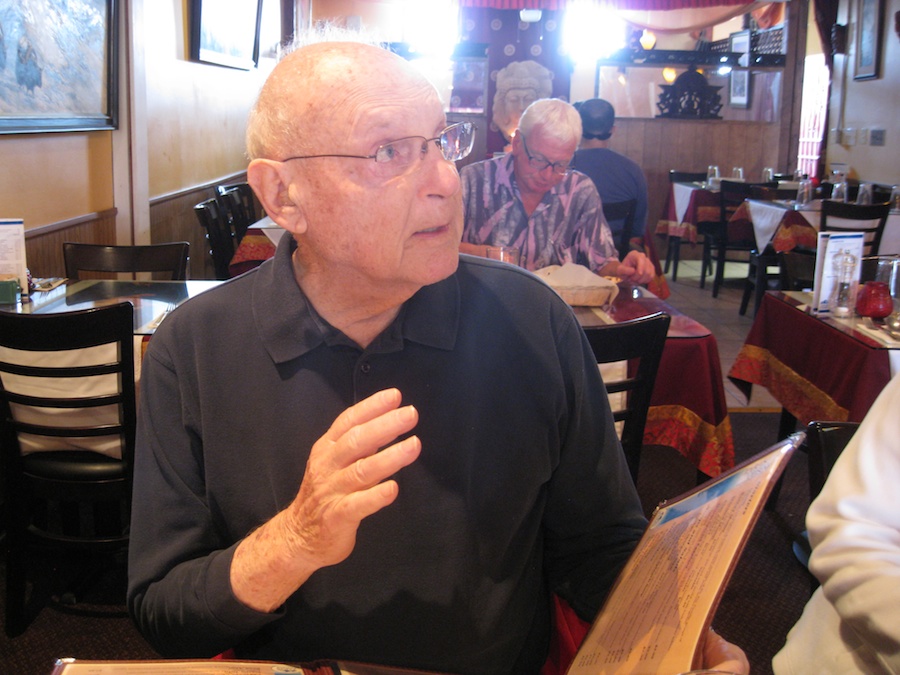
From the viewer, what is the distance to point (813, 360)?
2.86 m

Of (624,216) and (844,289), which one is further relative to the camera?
(624,216)

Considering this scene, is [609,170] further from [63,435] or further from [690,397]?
[63,435]

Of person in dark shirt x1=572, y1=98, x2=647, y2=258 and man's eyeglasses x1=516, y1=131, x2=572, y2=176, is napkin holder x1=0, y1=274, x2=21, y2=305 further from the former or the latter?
person in dark shirt x1=572, y1=98, x2=647, y2=258

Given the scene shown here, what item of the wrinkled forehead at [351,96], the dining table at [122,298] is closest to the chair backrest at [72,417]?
the dining table at [122,298]

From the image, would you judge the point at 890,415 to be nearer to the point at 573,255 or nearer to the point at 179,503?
the point at 179,503

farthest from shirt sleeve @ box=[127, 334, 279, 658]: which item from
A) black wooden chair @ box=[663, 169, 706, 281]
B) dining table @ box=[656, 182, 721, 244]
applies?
black wooden chair @ box=[663, 169, 706, 281]

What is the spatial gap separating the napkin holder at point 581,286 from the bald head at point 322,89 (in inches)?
63.5

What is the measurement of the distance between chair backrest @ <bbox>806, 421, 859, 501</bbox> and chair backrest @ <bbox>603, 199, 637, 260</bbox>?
2.63 meters

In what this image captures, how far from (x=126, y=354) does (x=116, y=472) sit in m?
0.36

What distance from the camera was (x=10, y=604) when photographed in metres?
2.30

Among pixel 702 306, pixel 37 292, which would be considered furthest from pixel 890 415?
pixel 702 306

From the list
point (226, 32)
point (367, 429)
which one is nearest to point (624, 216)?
point (367, 429)

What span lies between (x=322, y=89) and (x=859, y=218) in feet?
16.6

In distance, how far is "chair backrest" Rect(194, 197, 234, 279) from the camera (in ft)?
14.0
